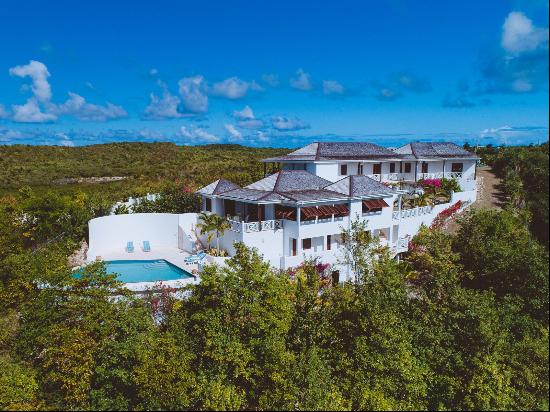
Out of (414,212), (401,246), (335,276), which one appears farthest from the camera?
(414,212)

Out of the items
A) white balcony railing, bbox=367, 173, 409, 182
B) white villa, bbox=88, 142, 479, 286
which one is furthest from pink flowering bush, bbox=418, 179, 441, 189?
white balcony railing, bbox=367, 173, 409, 182

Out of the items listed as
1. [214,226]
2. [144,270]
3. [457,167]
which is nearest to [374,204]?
[214,226]

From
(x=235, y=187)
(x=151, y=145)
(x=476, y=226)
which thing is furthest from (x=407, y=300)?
(x=151, y=145)

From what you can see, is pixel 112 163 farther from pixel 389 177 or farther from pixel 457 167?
pixel 457 167

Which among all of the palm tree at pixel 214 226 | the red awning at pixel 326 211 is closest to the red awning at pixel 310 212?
the red awning at pixel 326 211

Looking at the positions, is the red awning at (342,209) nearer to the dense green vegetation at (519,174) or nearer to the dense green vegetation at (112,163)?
the dense green vegetation at (519,174)
